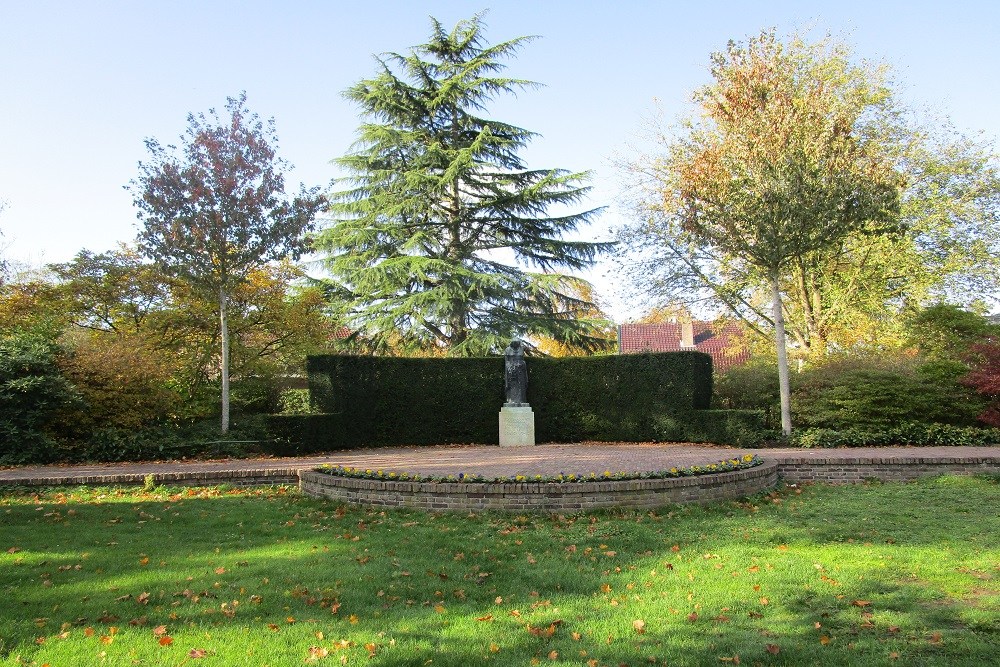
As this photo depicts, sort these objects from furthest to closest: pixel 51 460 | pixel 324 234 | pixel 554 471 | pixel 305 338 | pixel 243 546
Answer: pixel 324 234 < pixel 305 338 < pixel 51 460 < pixel 554 471 < pixel 243 546

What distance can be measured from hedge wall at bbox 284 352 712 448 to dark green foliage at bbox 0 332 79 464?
4629 millimetres

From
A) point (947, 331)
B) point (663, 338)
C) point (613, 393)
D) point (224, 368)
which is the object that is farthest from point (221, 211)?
point (663, 338)

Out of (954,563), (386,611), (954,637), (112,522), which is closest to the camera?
(954,637)

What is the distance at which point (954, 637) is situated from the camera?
151 inches

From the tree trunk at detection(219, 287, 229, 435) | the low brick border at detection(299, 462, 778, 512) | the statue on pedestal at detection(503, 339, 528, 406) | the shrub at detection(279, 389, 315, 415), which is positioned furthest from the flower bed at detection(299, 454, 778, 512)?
the shrub at detection(279, 389, 315, 415)

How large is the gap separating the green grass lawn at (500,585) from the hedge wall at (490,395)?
692 cm

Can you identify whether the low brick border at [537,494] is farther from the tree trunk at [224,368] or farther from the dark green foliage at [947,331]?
the dark green foliage at [947,331]

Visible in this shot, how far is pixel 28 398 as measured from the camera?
40.4 feet

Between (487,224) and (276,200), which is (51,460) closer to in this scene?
(276,200)

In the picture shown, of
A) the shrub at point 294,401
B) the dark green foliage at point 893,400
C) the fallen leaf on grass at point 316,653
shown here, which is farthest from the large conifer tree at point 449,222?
the fallen leaf on grass at point 316,653

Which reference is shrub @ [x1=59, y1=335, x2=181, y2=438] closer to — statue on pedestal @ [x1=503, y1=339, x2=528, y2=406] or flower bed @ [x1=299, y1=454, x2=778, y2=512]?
flower bed @ [x1=299, y1=454, x2=778, y2=512]

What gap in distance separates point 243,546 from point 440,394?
9633 millimetres

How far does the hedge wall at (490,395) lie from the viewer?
15031 mm

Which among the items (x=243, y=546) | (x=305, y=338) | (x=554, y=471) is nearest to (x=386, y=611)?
(x=243, y=546)
